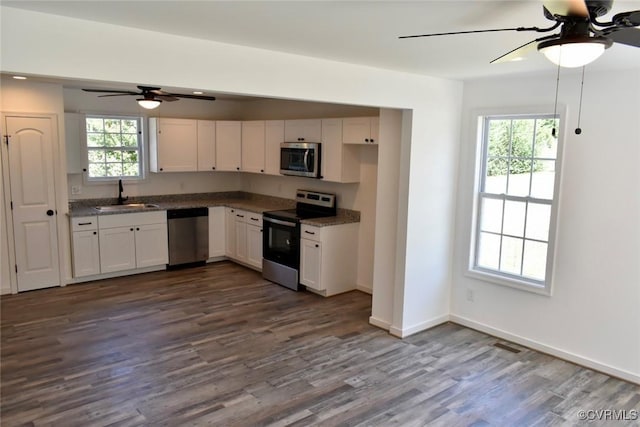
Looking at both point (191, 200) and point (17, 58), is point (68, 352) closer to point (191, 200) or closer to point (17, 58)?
point (17, 58)

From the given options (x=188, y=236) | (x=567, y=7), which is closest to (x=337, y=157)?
(x=188, y=236)

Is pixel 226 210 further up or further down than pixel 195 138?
further down

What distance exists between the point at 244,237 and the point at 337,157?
6.80ft

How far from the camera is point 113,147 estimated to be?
21.8 ft

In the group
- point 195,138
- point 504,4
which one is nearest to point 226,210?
point 195,138

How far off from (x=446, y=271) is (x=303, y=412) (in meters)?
2.36

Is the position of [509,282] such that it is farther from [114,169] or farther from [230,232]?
[114,169]

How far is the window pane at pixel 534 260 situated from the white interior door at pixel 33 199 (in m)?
5.33

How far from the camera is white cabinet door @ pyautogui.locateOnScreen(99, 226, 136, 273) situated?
606 centimetres

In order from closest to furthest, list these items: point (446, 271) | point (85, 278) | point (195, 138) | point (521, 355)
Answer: point (521, 355), point (446, 271), point (85, 278), point (195, 138)

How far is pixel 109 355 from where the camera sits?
4.05m

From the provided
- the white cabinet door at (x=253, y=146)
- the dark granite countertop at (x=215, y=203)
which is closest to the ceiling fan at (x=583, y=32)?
the dark granite countertop at (x=215, y=203)

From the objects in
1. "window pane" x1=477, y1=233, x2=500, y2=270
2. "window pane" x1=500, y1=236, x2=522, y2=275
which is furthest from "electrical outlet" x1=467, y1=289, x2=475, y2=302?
"window pane" x1=500, y1=236, x2=522, y2=275

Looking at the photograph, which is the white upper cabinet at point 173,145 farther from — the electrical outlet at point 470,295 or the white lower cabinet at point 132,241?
the electrical outlet at point 470,295
